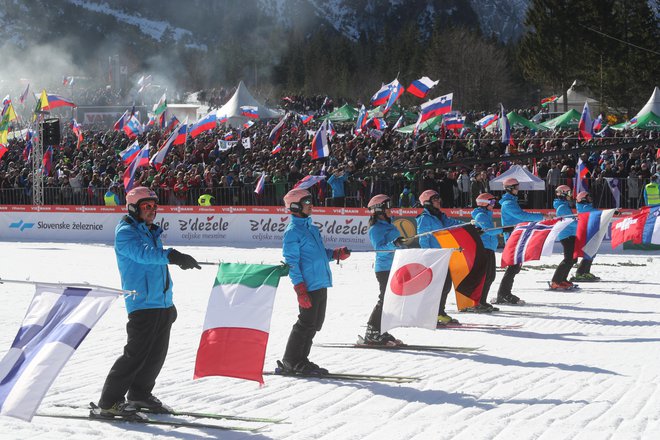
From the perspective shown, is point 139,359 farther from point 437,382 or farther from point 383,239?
point 383,239

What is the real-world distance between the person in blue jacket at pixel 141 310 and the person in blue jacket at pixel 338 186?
18.1 m

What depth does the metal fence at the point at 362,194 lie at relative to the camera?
24047mm

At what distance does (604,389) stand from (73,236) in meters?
22.9

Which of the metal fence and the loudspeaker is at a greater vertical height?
the loudspeaker

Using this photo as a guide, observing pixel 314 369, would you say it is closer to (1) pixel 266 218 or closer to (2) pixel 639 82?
(1) pixel 266 218

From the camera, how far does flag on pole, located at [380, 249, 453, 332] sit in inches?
375

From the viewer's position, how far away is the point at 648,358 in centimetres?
978

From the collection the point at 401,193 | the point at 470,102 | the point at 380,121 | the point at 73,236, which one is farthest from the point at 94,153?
the point at 470,102

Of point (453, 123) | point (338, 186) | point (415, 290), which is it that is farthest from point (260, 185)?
point (415, 290)

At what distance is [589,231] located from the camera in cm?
1612

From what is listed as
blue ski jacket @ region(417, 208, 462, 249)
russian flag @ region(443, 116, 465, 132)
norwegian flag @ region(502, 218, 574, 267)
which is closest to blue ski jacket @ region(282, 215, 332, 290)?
blue ski jacket @ region(417, 208, 462, 249)

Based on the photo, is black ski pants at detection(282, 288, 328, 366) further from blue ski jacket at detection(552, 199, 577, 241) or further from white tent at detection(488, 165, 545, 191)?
white tent at detection(488, 165, 545, 191)

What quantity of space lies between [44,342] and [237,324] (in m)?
1.94

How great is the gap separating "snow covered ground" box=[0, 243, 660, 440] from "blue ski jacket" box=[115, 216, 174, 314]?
3.12ft
